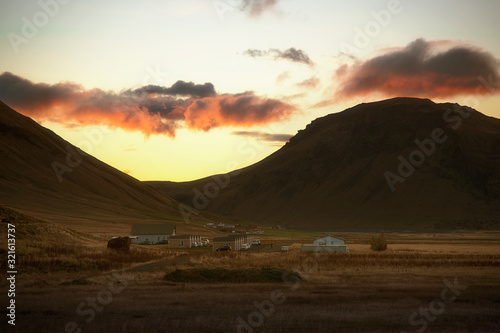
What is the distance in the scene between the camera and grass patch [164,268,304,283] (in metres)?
39.1

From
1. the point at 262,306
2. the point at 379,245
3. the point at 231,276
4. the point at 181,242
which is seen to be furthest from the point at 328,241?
the point at 262,306

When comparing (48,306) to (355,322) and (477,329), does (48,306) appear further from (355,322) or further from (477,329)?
(477,329)

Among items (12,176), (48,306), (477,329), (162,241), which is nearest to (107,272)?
(48,306)

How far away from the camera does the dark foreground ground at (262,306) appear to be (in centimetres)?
2192

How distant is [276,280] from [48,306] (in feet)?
58.3

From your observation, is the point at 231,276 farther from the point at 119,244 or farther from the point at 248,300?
the point at 119,244

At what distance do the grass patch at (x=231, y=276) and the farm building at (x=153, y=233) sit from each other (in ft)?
285

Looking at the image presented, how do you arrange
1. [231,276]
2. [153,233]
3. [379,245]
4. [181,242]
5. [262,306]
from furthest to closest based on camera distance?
[153,233], [181,242], [379,245], [231,276], [262,306]

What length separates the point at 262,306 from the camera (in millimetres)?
27031

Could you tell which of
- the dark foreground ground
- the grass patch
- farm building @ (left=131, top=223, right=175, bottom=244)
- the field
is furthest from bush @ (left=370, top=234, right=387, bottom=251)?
farm building @ (left=131, top=223, right=175, bottom=244)

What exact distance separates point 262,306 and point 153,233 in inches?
4101

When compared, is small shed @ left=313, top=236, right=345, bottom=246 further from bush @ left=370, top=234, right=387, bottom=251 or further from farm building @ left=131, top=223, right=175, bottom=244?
farm building @ left=131, top=223, right=175, bottom=244

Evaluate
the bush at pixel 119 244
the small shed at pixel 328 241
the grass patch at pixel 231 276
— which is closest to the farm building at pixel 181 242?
the small shed at pixel 328 241

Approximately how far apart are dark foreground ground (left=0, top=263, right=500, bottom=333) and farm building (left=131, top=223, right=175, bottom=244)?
87522 millimetres
